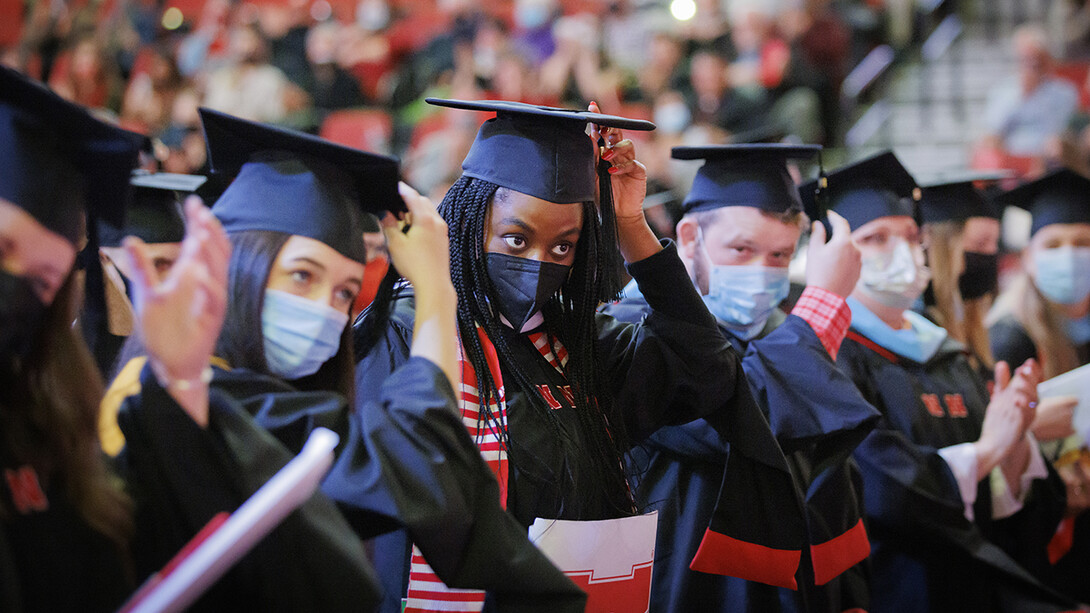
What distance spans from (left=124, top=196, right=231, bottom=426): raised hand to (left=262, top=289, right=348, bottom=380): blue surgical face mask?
8.5 inches

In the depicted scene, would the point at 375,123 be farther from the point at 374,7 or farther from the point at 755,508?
the point at 755,508

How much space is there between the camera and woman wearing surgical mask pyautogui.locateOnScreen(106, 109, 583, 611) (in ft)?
5.39

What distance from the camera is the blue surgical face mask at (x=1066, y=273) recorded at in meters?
3.95

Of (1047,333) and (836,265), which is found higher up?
(836,265)

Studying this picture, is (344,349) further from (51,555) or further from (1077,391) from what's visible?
(1077,391)

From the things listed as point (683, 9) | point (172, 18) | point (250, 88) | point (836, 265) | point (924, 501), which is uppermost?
point (683, 9)

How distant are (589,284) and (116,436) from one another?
116 cm

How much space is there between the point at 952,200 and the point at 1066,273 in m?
0.70

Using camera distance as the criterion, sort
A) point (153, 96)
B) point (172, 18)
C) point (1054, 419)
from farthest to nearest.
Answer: point (172, 18)
point (153, 96)
point (1054, 419)

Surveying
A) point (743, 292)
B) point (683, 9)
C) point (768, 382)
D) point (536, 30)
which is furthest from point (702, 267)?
point (683, 9)

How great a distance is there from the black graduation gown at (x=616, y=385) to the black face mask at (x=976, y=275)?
1657mm

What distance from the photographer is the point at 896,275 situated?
127 inches

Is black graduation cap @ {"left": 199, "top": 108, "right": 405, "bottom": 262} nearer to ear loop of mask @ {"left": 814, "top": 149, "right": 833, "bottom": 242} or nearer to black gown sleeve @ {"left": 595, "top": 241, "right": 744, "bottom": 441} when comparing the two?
black gown sleeve @ {"left": 595, "top": 241, "right": 744, "bottom": 441}

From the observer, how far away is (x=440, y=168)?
6.76 m
